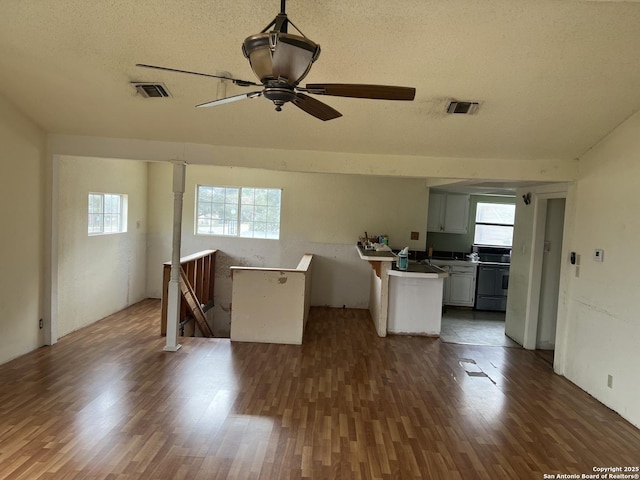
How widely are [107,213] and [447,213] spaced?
586 centimetres

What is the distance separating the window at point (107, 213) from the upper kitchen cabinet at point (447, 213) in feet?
17.7

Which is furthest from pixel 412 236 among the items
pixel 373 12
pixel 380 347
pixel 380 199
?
pixel 373 12

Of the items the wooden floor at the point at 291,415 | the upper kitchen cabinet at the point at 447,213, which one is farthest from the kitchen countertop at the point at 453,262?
the wooden floor at the point at 291,415

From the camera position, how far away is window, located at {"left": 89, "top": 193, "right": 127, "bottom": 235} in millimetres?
5609

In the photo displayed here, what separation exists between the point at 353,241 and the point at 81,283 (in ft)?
13.8

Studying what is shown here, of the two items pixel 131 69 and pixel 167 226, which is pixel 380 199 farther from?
pixel 131 69

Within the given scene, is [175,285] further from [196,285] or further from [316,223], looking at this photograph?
[316,223]

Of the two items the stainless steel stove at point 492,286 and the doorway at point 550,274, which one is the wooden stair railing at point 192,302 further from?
the stainless steel stove at point 492,286

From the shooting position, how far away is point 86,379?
373 cm

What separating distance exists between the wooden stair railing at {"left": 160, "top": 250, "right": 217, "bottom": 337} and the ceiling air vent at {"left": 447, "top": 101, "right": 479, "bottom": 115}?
3649mm

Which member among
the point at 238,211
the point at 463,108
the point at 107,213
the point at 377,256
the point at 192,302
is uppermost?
the point at 463,108

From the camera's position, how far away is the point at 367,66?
3.03m

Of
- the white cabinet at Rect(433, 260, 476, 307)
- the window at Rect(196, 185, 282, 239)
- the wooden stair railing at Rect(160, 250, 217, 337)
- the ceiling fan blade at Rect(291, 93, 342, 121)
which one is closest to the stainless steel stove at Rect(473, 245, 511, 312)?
the white cabinet at Rect(433, 260, 476, 307)

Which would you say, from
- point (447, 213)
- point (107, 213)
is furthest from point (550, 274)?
point (107, 213)
